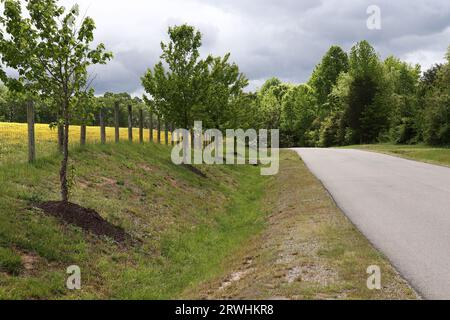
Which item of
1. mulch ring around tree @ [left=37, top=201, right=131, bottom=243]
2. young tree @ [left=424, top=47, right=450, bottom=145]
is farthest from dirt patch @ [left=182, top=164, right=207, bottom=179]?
young tree @ [left=424, top=47, right=450, bottom=145]

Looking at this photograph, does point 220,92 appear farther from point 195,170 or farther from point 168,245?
point 168,245

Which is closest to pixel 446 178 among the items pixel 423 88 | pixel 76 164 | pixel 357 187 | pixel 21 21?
pixel 357 187

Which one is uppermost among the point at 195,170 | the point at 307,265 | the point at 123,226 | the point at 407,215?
the point at 195,170

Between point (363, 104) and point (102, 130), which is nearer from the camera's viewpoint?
point (102, 130)

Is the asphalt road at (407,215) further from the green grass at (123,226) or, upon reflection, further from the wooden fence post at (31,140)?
the wooden fence post at (31,140)

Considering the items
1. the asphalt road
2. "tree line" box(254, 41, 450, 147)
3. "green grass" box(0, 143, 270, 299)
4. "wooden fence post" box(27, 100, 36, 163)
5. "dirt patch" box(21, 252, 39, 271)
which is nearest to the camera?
the asphalt road

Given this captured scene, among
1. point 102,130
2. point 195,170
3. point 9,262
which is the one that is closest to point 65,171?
point 9,262

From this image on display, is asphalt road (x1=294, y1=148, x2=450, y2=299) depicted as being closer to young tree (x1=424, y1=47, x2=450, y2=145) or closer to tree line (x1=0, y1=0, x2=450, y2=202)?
tree line (x1=0, y1=0, x2=450, y2=202)

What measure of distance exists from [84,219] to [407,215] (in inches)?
329

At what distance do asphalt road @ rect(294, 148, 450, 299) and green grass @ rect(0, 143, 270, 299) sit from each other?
3.32m

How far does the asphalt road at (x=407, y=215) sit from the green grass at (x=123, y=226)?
3322 mm

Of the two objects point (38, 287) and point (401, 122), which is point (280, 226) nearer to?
point (38, 287)

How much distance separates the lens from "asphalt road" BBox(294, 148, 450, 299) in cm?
749

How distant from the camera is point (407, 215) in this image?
38.9ft
